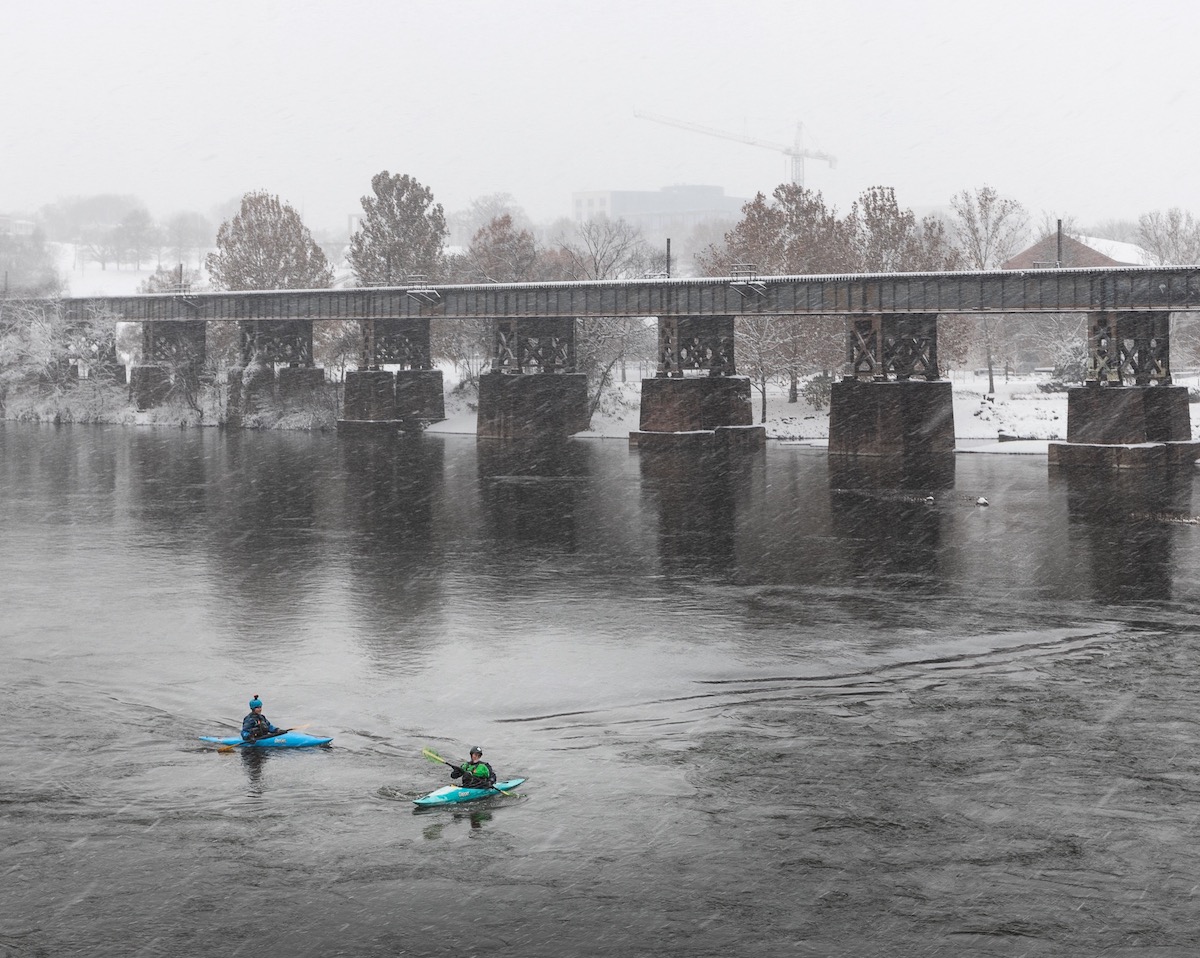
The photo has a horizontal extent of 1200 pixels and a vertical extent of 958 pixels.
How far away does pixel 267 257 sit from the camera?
117812 millimetres

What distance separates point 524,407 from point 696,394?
14.6m

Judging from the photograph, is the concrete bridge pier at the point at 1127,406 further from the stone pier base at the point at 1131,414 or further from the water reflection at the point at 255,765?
the water reflection at the point at 255,765

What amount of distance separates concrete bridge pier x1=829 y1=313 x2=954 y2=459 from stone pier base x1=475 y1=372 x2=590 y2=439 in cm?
2046

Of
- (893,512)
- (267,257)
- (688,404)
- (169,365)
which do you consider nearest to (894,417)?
(688,404)

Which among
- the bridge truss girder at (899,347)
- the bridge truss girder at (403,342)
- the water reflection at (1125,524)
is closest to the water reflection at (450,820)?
the water reflection at (1125,524)

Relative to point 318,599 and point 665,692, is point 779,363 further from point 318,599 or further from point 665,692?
point 665,692

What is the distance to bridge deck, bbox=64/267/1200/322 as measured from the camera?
209 ft

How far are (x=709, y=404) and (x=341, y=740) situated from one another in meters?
56.0

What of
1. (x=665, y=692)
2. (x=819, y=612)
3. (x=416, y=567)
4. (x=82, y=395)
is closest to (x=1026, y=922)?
(x=665, y=692)

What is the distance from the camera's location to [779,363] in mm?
88688

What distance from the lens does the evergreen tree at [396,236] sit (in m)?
110

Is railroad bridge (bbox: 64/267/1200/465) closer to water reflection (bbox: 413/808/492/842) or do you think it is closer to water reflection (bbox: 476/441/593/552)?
water reflection (bbox: 476/441/593/552)

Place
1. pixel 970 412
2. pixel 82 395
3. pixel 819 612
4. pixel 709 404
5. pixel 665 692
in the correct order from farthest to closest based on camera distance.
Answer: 1. pixel 82 395
2. pixel 970 412
3. pixel 709 404
4. pixel 819 612
5. pixel 665 692

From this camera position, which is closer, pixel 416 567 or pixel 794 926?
pixel 794 926
